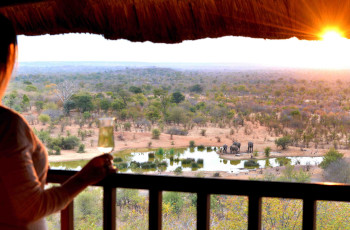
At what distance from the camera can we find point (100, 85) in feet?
73.8

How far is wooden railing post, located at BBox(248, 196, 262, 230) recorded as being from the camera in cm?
141

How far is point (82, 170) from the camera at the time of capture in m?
1.19

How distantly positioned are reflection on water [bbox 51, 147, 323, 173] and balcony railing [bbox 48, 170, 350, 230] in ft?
58.1

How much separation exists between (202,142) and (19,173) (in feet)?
65.3

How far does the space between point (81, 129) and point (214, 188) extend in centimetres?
2025

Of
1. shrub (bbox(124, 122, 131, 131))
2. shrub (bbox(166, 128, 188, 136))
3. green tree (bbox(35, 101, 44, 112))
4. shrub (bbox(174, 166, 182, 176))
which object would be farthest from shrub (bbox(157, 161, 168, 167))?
green tree (bbox(35, 101, 44, 112))

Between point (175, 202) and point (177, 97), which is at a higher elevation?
point (177, 97)

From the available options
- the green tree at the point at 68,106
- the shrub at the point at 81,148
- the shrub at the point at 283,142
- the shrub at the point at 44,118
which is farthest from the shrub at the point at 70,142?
the shrub at the point at 283,142

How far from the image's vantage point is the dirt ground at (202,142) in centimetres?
1934

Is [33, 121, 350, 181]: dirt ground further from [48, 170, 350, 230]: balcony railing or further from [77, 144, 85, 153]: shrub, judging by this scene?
[48, 170, 350, 230]: balcony railing

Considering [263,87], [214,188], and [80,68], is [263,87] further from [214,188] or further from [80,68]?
[214,188]

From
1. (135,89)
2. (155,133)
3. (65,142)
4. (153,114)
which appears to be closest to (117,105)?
(135,89)

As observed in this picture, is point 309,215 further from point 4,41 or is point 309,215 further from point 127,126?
point 127,126

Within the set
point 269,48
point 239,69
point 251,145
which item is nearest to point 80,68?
point 239,69
